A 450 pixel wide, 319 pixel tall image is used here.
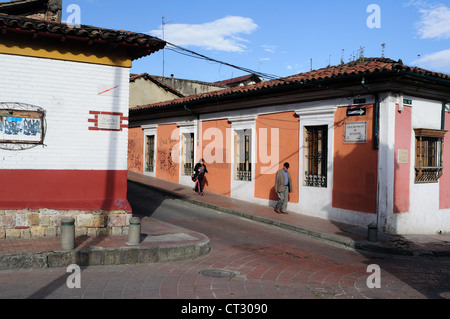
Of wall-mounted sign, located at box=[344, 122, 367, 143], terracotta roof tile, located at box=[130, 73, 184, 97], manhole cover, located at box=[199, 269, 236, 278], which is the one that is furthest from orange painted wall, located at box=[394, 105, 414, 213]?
terracotta roof tile, located at box=[130, 73, 184, 97]

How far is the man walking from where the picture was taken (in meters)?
12.5

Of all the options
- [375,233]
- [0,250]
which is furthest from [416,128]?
[0,250]

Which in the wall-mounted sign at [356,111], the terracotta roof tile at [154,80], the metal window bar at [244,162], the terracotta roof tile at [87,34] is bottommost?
the metal window bar at [244,162]

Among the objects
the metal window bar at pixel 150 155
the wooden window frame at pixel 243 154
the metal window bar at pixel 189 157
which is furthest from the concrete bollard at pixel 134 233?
the metal window bar at pixel 150 155

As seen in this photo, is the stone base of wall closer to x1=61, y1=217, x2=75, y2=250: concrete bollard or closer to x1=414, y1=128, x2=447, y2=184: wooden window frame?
x1=61, y1=217, x2=75, y2=250: concrete bollard

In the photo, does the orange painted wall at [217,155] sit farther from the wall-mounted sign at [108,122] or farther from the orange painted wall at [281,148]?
the wall-mounted sign at [108,122]

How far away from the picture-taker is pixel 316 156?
12547mm

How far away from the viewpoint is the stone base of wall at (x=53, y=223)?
25.6 feet

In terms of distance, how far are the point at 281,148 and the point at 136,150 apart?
36.6 ft

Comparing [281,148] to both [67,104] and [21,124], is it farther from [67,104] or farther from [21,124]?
[21,124]

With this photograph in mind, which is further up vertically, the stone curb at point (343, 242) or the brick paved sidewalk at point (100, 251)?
the brick paved sidewalk at point (100, 251)

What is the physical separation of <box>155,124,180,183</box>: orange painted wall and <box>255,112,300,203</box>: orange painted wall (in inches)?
217

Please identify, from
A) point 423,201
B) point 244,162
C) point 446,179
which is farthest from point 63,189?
point 446,179

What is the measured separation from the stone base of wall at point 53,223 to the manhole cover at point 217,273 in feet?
8.55
